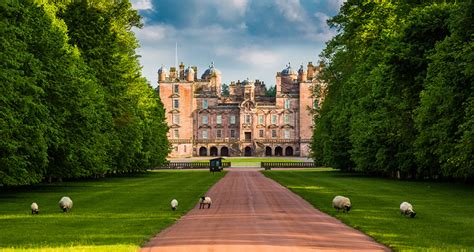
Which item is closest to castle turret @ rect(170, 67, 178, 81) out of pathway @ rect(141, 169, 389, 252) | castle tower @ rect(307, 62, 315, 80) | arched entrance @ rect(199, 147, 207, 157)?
arched entrance @ rect(199, 147, 207, 157)

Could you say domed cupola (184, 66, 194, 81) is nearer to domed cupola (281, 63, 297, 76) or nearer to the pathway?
domed cupola (281, 63, 297, 76)

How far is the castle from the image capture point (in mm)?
157875

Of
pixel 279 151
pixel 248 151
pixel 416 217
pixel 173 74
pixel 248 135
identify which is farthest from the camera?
pixel 279 151

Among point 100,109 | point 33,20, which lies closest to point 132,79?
point 100,109

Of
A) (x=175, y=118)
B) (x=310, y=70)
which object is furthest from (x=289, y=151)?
(x=175, y=118)

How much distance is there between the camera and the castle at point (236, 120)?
15788 cm

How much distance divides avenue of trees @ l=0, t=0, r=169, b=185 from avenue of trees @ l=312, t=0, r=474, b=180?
1691 cm

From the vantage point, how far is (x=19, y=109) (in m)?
32.6

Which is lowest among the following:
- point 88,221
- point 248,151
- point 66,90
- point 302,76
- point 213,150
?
point 88,221

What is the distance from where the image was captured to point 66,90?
4106 cm

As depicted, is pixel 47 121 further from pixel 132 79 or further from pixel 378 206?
pixel 132 79

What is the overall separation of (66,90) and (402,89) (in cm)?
1822

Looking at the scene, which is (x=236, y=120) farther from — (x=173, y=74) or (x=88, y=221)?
(x=88, y=221)

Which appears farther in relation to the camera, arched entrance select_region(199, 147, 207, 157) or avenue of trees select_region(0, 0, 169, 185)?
arched entrance select_region(199, 147, 207, 157)
